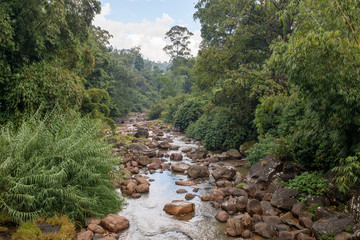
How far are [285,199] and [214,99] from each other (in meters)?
8.65

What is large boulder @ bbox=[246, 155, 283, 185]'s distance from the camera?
8.91 metres

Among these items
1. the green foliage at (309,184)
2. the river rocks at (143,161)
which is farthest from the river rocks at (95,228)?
the river rocks at (143,161)

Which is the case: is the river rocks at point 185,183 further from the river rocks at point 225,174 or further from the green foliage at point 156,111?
the green foliage at point 156,111

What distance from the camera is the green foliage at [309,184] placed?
701 centimetres

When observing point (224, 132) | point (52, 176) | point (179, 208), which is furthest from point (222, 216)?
point (224, 132)

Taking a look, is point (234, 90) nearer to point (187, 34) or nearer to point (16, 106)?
point (16, 106)

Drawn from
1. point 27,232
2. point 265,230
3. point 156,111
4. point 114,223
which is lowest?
point 265,230

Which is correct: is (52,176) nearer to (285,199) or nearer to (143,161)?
(285,199)

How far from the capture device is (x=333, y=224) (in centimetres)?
545

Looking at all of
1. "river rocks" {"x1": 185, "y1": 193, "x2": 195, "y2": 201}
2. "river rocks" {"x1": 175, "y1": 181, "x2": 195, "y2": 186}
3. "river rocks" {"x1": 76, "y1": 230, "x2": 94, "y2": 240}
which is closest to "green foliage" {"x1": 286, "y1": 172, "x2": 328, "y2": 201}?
"river rocks" {"x1": 185, "y1": 193, "x2": 195, "y2": 201}

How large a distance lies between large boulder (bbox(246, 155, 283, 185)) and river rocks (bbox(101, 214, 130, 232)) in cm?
494

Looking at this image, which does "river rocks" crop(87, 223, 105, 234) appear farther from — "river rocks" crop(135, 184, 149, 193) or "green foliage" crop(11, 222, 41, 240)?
"river rocks" crop(135, 184, 149, 193)

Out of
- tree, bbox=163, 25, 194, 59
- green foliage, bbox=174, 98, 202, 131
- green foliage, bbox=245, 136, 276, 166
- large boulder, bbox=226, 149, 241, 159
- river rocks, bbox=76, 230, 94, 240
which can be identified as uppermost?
tree, bbox=163, 25, 194, 59

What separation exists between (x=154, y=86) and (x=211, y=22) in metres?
44.5
